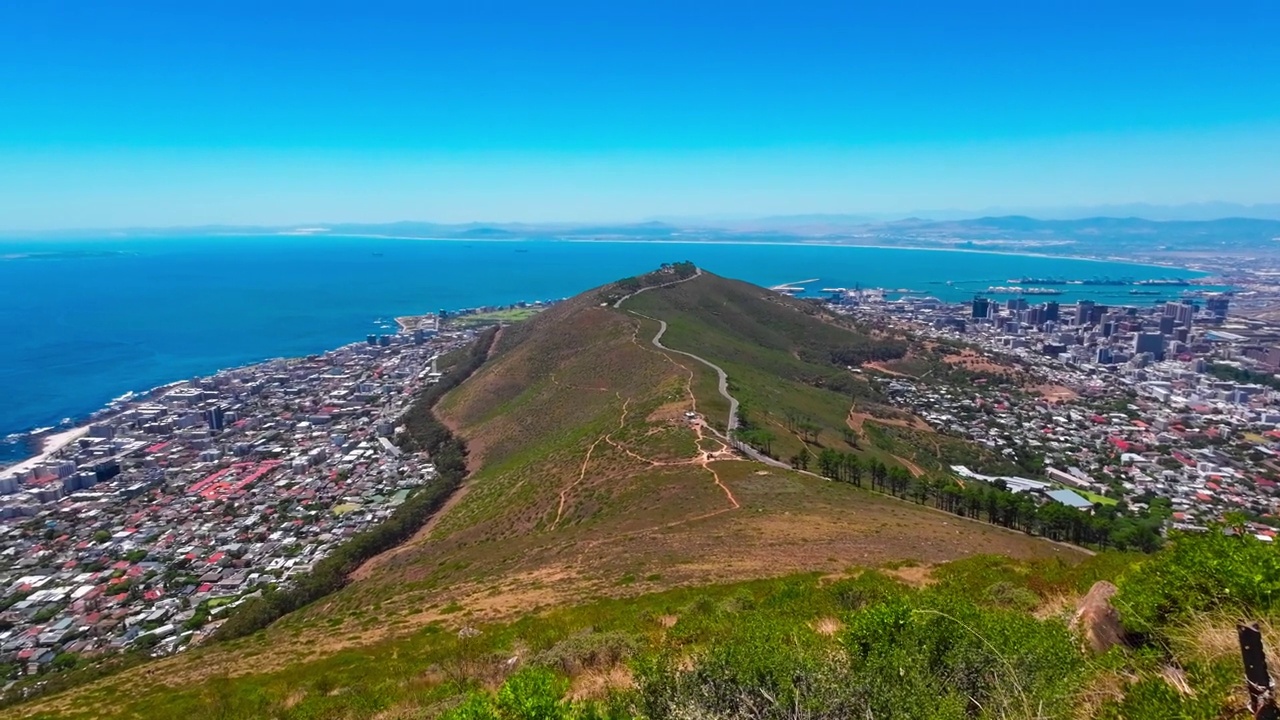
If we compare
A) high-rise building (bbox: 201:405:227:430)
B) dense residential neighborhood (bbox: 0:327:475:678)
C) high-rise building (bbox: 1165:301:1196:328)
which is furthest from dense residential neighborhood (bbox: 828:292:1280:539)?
high-rise building (bbox: 201:405:227:430)

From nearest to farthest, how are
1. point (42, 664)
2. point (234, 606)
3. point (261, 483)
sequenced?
point (42, 664) < point (234, 606) < point (261, 483)

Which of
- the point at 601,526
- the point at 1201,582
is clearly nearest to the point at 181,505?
the point at 601,526

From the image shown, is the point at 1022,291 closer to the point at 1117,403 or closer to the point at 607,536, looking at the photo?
the point at 1117,403

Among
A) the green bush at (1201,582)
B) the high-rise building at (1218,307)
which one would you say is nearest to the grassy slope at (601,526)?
the green bush at (1201,582)

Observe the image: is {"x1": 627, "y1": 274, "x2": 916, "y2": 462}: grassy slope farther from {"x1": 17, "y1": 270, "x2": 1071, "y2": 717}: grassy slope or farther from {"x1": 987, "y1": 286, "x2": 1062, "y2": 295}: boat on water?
{"x1": 987, "y1": 286, "x2": 1062, "y2": 295}: boat on water

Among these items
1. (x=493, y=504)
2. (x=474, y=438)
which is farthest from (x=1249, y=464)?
(x=474, y=438)

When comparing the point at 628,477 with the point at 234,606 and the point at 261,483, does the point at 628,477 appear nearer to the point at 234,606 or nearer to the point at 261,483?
the point at 234,606
